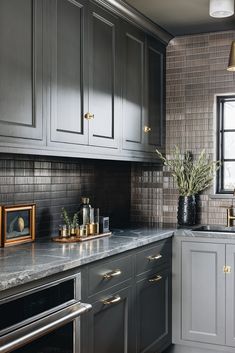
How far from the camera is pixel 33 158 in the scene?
9.80 feet

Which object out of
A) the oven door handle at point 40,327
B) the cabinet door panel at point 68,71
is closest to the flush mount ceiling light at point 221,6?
the cabinet door panel at point 68,71

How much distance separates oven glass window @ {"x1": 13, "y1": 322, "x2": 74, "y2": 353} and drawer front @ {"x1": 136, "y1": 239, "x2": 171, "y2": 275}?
858 millimetres

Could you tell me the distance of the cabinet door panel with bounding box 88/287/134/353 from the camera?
2471 mm

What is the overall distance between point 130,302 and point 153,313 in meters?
0.44

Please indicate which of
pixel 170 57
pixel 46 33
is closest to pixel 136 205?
pixel 170 57

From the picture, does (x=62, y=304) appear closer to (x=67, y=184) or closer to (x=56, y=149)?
(x=56, y=149)

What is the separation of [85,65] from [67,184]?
33.3 inches

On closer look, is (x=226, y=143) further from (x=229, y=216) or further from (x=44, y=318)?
(x=44, y=318)

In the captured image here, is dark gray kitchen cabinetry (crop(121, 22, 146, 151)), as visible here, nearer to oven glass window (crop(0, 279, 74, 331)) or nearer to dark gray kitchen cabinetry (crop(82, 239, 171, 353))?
dark gray kitchen cabinetry (crop(82, 239, 171, 353))

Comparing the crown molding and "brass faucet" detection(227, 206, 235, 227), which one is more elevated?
the crown molding

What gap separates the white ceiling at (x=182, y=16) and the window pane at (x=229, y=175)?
106 centimetres

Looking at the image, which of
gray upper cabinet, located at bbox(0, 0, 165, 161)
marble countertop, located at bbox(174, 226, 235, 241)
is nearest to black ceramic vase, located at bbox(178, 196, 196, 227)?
marble countertop, located at bbox(174, 226, 235, 241)

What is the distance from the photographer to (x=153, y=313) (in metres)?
3.28

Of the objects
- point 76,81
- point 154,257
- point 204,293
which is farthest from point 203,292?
point 76,81
